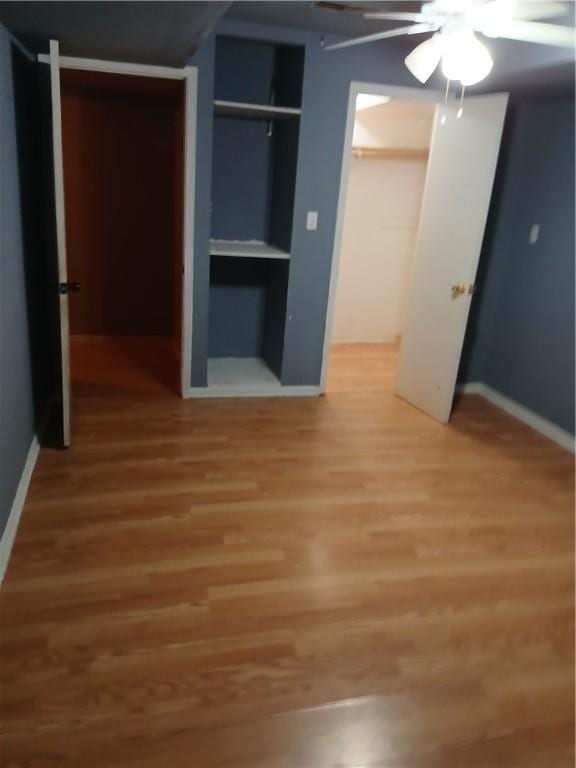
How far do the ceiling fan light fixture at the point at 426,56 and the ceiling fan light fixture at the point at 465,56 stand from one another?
65mm

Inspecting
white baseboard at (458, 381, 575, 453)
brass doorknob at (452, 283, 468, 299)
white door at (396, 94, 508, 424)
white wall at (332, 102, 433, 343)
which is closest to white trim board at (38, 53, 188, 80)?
white door at (396, 94, 508, 424)

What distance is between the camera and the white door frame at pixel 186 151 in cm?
326

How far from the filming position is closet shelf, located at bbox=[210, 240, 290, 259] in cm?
389

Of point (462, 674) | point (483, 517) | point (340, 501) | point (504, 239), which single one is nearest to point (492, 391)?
point (504, 239)

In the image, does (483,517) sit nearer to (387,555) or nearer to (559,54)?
(387,555)

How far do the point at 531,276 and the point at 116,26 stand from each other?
10.1 feet

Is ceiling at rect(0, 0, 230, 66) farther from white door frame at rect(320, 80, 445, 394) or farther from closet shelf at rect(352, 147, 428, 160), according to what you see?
closet shelf at rect(352, 147, 428, 160)

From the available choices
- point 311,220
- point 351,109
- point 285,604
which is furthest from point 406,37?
point 285,604

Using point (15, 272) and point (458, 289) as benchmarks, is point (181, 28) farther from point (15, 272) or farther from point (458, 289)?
point (458, 289)

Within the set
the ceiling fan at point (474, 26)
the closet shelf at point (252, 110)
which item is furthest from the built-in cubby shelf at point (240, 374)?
the ceiling fan at point (474, 26)

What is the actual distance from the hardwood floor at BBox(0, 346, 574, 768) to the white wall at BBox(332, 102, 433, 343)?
231 cm

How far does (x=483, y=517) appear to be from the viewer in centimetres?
296

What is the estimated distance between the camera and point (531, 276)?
13.8ft

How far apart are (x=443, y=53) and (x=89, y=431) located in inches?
105
